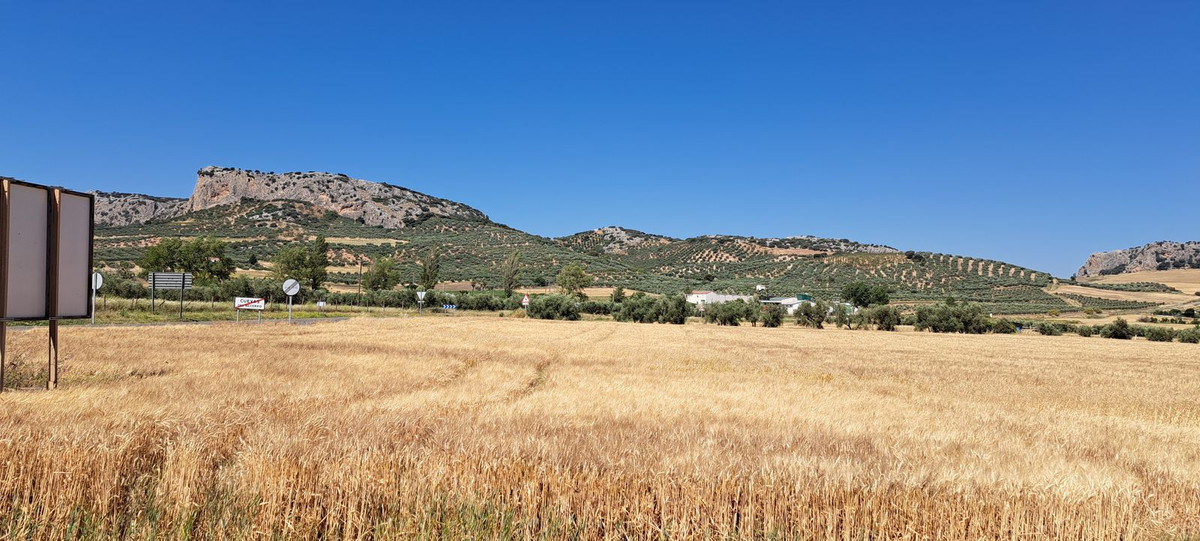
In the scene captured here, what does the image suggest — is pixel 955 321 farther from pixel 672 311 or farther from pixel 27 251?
pixel 27 251

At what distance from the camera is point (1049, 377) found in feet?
79.1

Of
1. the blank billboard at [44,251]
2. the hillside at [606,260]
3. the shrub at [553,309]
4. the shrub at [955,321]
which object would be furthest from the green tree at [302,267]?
the blank billboard at [44,251]

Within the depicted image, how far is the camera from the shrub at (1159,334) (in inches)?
2396

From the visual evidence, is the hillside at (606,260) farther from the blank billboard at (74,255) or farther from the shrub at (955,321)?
the blank billboard at (74,255)

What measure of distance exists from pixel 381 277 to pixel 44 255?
3639 inches

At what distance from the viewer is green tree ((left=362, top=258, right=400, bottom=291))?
101 meters

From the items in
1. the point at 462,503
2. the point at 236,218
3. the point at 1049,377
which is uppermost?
the point at 236,218


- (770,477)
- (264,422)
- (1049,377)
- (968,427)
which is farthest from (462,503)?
(1049,377)

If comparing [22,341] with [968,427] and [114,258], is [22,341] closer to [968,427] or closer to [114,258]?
[968,427]

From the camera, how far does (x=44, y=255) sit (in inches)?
477

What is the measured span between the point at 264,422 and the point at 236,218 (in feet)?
613

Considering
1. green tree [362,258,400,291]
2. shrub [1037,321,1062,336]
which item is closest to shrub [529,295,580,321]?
green tree [362,258,400,291]

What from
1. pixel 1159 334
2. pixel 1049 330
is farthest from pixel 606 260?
pixel 1159 334

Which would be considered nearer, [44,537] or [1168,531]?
[44,537]
